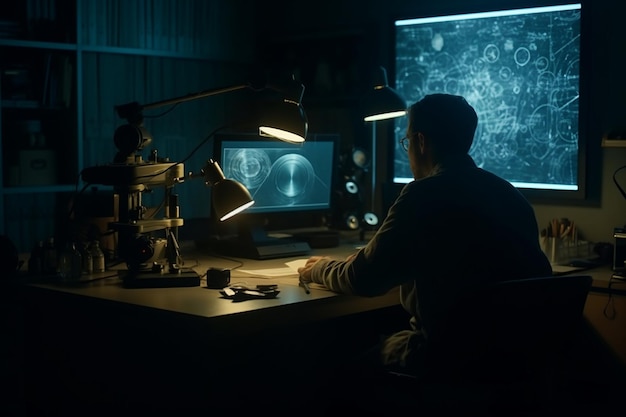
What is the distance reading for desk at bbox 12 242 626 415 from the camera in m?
2.33

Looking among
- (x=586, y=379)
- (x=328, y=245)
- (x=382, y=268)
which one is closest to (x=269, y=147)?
(x=328, y=245)

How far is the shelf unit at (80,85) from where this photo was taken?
416 cm

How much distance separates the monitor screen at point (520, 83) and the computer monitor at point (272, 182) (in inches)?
27.7

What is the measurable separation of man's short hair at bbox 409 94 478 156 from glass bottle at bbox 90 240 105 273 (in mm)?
1146

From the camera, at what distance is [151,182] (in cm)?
288

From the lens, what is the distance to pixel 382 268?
7.73 feet

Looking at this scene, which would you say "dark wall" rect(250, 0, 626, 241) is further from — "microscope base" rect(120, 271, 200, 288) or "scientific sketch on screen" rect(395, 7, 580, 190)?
"microscope base" rect(120, 271, 200, 288)

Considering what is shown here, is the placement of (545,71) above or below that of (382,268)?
above

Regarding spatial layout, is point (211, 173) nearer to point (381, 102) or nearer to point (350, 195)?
point (381, 102)

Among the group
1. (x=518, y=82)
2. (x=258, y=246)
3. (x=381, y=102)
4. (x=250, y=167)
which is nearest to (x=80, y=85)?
(x=250, y=167)

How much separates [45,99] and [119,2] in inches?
24.9

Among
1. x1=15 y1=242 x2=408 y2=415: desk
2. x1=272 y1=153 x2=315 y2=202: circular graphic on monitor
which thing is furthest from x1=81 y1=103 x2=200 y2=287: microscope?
x1=272 y1=153 x2=315 y2=202: circular graphic on monitor

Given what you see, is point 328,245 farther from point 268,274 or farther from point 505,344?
point 505,344

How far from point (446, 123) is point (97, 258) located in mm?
1241
